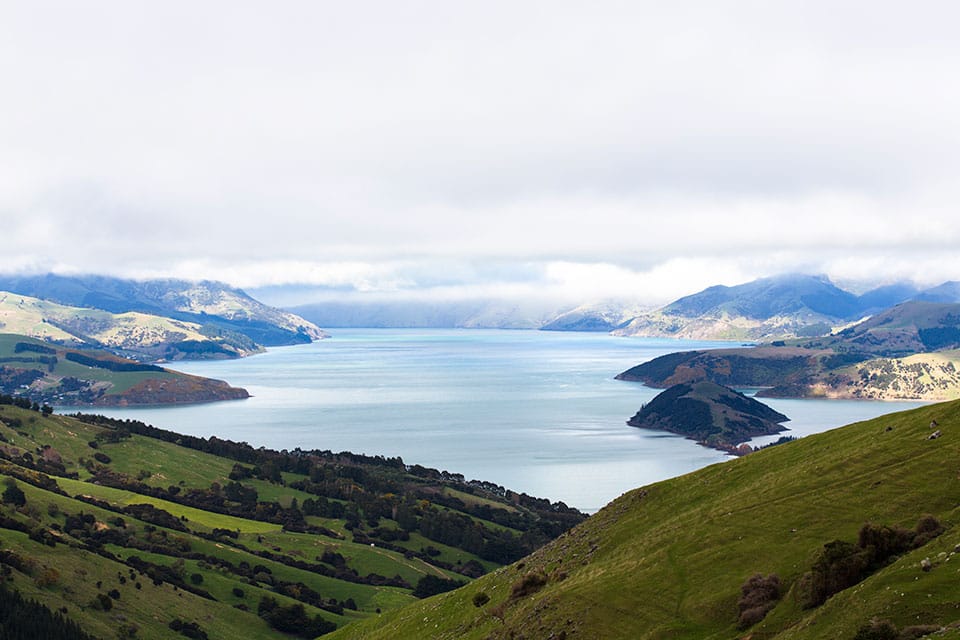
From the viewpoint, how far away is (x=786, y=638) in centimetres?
3195

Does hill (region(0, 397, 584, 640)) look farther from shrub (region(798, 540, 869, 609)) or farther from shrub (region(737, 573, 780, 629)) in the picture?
shrub (region(798, 540, 869, 609))

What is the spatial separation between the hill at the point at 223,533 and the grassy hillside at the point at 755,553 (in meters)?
48.1

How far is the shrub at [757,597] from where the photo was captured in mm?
36500

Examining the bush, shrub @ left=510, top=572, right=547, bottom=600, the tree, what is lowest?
the tree

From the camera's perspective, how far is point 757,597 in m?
37.5

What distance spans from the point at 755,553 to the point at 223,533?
4444 inches

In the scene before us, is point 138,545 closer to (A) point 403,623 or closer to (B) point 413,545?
(B) point 413,545

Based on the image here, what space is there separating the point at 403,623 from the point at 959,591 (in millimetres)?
45895

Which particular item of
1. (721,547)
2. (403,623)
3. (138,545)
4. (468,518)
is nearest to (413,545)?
(468,518)

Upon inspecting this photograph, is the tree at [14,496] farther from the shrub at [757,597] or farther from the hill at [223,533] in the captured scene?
the shrub at [757,597]

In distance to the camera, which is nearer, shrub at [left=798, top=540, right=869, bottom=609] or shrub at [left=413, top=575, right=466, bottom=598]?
shrub at [left=798, top=540, right=869, bottom=609]

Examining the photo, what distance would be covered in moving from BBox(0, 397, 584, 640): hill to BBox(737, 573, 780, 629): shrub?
73098 millimetres

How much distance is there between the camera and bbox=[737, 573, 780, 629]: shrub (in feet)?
120

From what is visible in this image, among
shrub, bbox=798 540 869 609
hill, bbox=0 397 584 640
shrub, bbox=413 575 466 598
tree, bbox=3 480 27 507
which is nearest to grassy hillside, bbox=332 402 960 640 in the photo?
shrub, bbox=798 540 869 609
